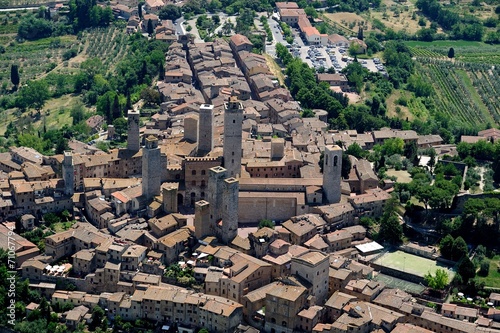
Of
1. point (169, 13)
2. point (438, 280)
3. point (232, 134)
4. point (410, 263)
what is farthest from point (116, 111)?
point (438, 280)

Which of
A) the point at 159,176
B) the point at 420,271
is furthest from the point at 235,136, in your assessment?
the point at 420,271

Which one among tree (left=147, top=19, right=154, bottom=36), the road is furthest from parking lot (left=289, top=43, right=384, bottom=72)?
tree (left=147, top=19, right=154, bottom=36)

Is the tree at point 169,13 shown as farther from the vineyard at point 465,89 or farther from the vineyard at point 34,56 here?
the vineyard at point 465,89

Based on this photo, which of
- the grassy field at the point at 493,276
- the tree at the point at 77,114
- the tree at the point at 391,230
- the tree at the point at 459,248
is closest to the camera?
the grassy field at the point at 493,276

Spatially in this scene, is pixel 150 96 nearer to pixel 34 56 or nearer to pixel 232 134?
pixel 232 134

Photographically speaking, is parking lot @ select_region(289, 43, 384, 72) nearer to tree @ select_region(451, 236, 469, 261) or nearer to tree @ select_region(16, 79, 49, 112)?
tree @ select_region(16, 79, 49, 112)

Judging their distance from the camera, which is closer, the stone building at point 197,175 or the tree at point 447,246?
the tree at point 447,246

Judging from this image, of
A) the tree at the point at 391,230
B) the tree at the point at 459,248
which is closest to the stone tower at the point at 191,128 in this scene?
the tree at the point at 391,230
